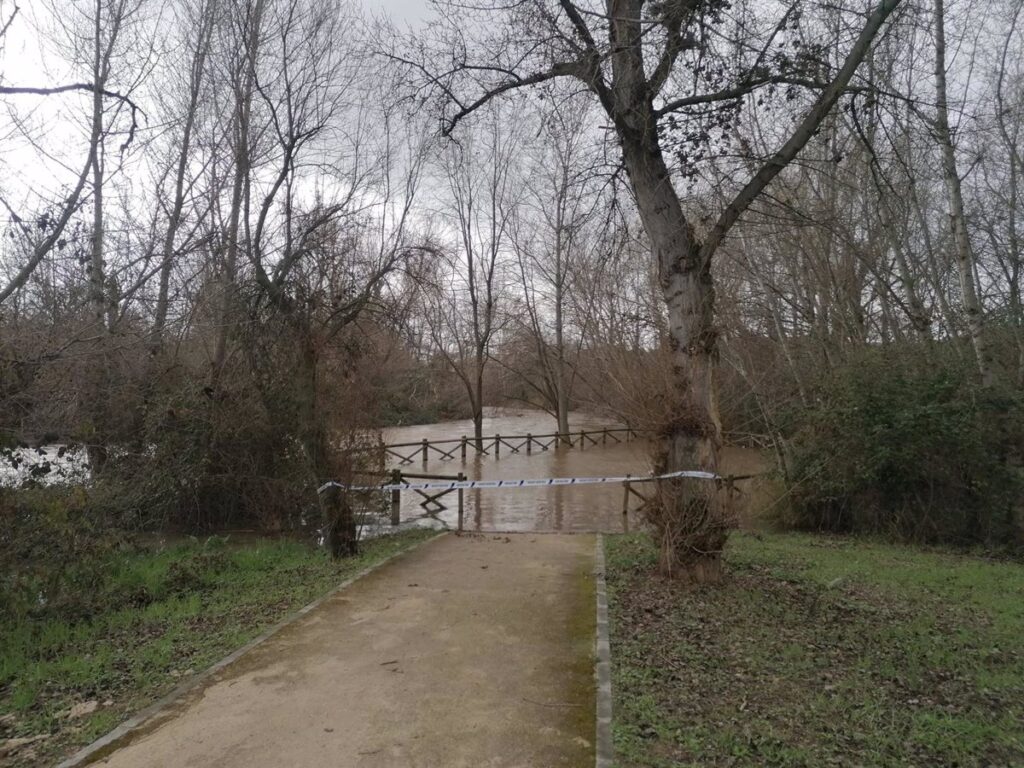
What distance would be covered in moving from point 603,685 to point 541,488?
1378 centimetres

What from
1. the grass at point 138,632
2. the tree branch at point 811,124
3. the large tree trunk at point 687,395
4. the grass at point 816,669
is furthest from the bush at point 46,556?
the tree branch at point 811,124

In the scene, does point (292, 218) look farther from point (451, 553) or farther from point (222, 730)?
point (222, 730)

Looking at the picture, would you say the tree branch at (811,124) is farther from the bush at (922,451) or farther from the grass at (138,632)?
the bush at (922,451)

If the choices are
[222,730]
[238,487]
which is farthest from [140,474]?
[222,730]

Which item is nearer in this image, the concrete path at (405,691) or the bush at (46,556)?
the concrete path at (405,691)

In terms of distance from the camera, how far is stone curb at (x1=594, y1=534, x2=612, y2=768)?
3490mm

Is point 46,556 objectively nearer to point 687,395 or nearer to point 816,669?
point 687,395

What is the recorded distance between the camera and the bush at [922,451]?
10.6m

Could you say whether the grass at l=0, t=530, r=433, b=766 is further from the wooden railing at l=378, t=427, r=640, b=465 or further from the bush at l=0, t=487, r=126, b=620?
the wooden railing at l=378, t=427, r=640, b=465

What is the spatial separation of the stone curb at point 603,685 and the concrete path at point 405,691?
71mm

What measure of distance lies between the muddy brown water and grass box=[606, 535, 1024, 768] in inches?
78.1

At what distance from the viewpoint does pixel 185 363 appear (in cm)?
Result: 1191

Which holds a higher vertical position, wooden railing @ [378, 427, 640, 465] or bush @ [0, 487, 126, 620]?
wooden railing @ [378, 427, 640, 465]

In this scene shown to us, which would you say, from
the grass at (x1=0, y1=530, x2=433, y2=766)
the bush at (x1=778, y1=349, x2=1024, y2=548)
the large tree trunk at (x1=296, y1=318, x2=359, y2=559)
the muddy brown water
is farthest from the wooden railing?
the grass at (x1=0, y1=530, x2=433, y2=766)
